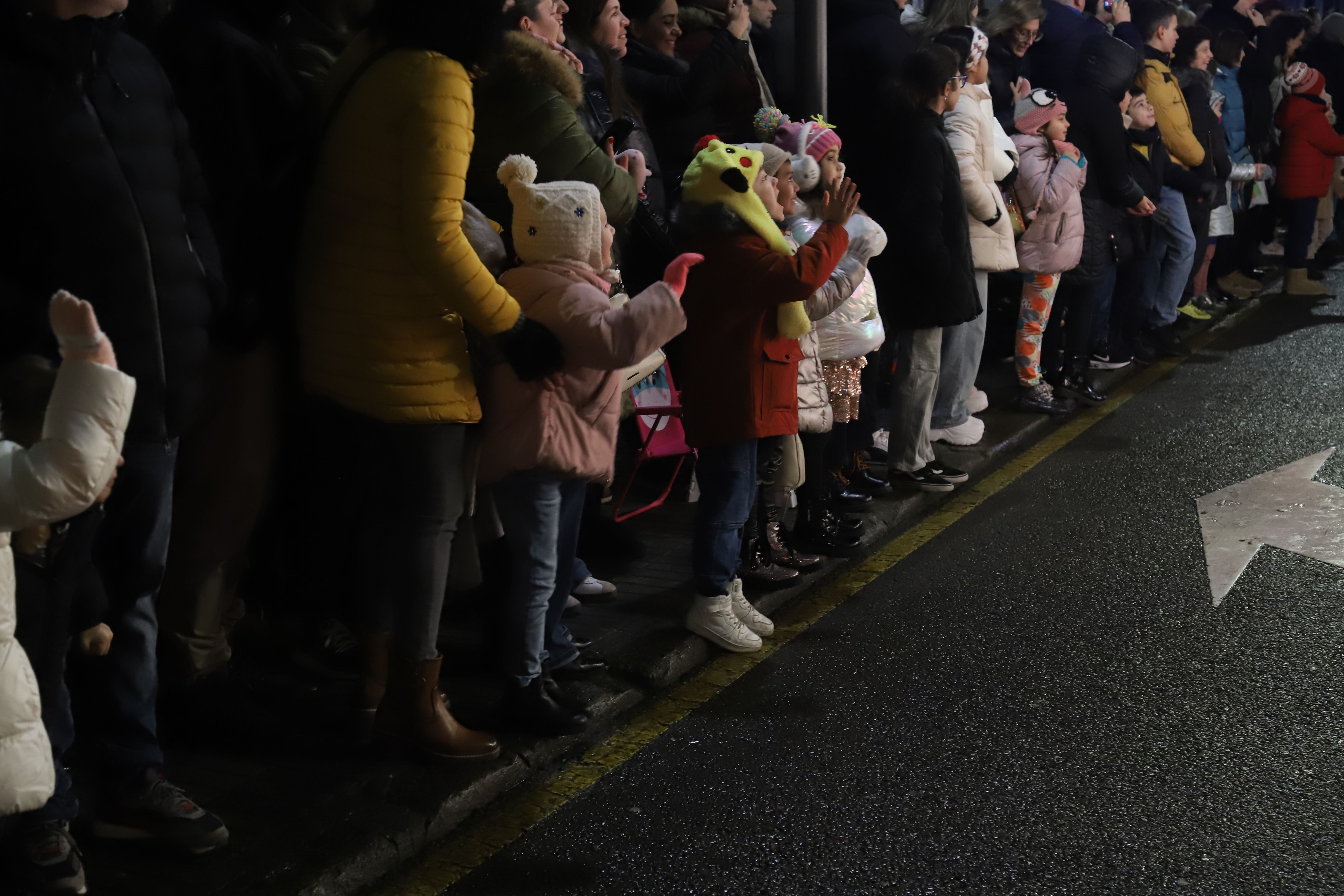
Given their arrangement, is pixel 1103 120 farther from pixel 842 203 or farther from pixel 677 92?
pixel 842 203

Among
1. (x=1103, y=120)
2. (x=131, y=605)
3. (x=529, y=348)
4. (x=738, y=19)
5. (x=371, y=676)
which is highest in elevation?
(x=738, y=19)

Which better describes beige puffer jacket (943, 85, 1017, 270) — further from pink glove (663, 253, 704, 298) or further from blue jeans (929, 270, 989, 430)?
pink glove (663, 253, 704, 298)

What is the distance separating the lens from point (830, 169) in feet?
18.1

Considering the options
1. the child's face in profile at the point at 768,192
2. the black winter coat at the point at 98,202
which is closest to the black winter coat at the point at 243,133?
the black winter coat at the point at 98,202

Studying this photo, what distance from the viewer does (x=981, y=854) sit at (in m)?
3.36

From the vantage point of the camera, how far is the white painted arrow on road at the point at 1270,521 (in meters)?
5.58

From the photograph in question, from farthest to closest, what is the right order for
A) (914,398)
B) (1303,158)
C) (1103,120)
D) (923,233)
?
(1303,158)
(1103,120)
(914,398)
(923,233)

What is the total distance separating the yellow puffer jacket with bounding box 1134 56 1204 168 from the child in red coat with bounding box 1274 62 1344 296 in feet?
10.1

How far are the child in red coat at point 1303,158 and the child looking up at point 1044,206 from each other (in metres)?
5.36

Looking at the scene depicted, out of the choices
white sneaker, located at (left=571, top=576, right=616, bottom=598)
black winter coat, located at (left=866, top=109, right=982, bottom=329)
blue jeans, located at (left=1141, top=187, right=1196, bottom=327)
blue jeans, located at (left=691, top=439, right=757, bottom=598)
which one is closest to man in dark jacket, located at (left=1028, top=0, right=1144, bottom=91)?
blue jeans, located at (left=1141, top=187, right=1196, bottom=327)

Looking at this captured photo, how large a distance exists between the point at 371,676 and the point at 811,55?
3.69 meters

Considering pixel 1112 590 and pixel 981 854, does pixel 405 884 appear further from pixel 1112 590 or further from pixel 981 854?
pixel 1112 590

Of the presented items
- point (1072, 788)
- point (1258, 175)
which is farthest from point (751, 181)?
point (1258, 175)

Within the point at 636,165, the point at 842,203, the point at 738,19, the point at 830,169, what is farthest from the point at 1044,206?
the point at 636,165
